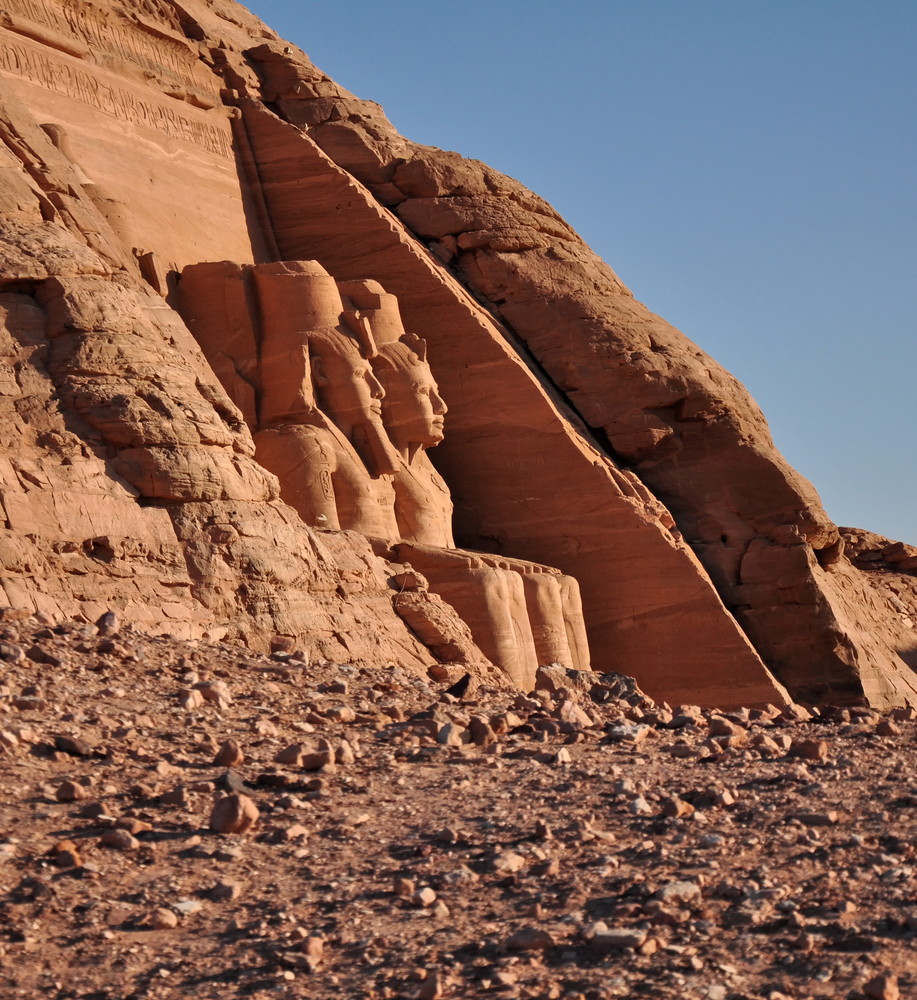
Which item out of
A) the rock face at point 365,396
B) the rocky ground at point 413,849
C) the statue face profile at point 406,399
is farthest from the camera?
the statue face profile at point 406,399

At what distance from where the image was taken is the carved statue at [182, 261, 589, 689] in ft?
45.5

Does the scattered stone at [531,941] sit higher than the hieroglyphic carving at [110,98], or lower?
lower

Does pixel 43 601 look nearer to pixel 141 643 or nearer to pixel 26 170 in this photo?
pixel 141 643

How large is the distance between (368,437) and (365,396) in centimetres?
40

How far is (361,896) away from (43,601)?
4.33m

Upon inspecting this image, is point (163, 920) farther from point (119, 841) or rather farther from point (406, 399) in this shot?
point (406, 399)

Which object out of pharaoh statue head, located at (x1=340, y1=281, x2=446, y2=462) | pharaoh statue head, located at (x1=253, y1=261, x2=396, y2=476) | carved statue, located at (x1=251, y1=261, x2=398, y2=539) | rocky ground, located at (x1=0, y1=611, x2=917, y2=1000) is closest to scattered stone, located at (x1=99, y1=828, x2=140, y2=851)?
rocky ground, located at (x1=0, y1=611, x2=917, y2=1000)

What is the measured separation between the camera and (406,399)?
15.6m

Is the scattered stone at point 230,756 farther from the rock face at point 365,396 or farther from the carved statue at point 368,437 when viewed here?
the carved statue at point 368,437

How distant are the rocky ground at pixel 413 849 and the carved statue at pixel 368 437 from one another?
6.58 m

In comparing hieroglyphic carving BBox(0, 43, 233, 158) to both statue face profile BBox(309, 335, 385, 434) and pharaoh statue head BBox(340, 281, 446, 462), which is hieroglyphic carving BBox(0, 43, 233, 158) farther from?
statue face profile BBox(309, 335, 385, 434)

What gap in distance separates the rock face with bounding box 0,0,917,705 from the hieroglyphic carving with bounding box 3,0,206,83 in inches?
1.3

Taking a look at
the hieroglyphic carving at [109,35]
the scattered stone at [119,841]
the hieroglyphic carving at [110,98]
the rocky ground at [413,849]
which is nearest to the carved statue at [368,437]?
the hieroglyphic carving at [110,98]

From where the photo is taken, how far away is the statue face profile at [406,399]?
15609mm
